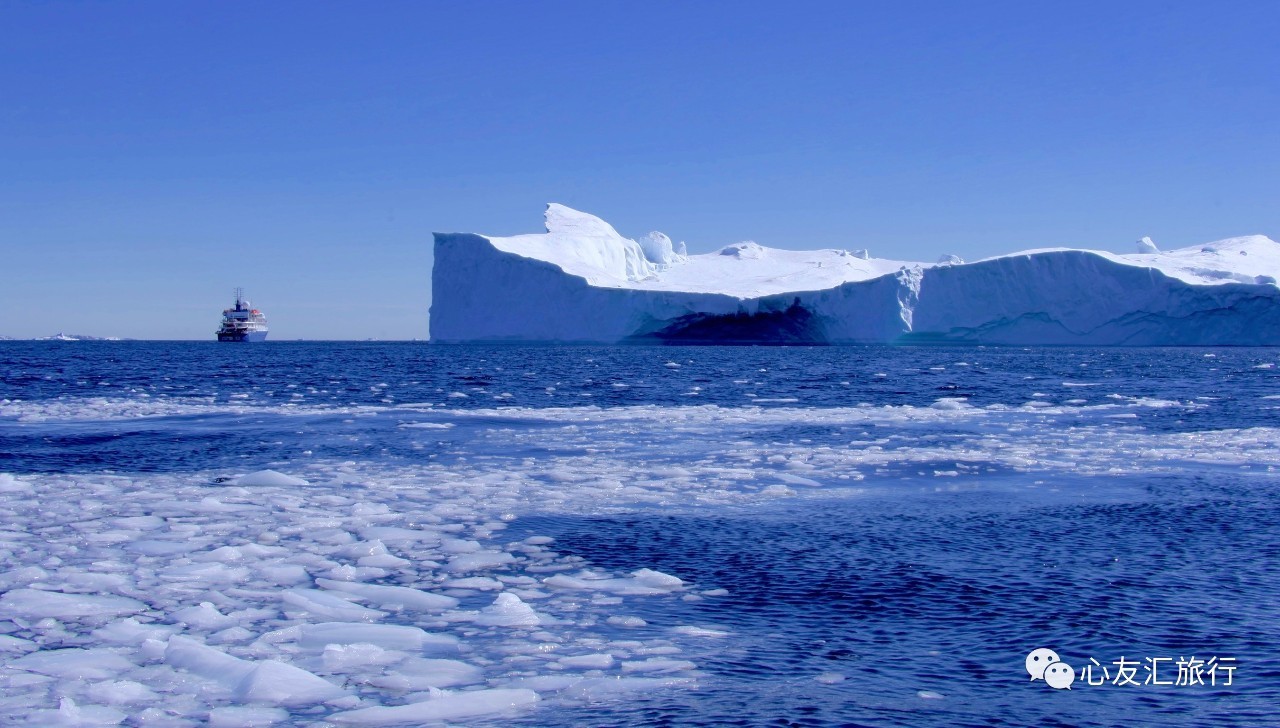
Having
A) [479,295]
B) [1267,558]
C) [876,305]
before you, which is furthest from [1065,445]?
[479,295]

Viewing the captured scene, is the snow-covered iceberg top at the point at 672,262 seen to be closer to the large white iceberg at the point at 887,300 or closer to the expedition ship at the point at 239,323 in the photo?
the large white iceberg at the point at 887,300

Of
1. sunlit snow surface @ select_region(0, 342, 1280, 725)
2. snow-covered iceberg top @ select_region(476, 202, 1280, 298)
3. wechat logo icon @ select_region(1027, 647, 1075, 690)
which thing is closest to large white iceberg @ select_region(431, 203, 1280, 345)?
snow-covered iceberg top @ select_region(476, 202, 1280, 298)

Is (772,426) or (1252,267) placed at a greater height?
(1252,267)

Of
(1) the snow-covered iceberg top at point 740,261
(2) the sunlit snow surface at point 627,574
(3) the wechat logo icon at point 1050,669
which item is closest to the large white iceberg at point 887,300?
(1) the snow-covered iceberg top at point 740,261

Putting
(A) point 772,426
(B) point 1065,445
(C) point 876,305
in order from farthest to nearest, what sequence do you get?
(C) point 876,305, (A) point 772,426, (B) point 1065,445

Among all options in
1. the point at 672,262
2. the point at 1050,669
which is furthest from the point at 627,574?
the point at 672,262

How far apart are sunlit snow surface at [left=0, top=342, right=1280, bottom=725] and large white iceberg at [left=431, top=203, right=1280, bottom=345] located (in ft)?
118

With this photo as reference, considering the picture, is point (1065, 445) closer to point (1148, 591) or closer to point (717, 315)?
point (1148, 591)

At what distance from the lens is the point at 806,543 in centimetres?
670

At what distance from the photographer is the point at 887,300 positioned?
4916 centimetres

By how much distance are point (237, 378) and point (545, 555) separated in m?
25.3

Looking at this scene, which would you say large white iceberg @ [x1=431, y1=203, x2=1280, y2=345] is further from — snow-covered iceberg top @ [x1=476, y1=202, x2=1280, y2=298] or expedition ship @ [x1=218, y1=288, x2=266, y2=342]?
expedition ship @ [x1=218, y1=288, x2=266, y2=342]

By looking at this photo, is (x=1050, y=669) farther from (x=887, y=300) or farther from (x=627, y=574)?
(x=887, y=300)

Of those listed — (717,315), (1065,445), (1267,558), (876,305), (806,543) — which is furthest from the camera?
(717,315)
